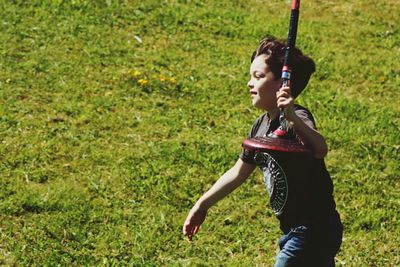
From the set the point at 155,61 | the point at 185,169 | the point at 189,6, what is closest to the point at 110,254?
the point at 185,169

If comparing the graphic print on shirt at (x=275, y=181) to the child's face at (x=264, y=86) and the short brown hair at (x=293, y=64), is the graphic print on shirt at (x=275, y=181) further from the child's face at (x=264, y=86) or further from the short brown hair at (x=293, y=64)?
A: the short brown hair at (x=293, y=64)

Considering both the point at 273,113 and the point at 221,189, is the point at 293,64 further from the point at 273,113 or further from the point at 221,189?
the point at 221,189

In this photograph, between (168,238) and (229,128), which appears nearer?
(168,238)

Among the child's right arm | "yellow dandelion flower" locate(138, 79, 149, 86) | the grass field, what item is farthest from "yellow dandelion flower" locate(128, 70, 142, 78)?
the child's right arm

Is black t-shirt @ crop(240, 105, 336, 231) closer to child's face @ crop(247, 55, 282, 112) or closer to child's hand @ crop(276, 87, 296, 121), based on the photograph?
child's face @ crop(247, 55, 282, 112)

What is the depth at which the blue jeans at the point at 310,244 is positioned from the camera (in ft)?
12.5

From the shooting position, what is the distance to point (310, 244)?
3.84 m

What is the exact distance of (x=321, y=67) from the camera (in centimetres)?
863

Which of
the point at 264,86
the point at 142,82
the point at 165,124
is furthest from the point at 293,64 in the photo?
the point at 142,82

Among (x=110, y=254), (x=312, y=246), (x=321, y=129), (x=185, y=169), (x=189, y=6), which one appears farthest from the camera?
(x=189, y=6)

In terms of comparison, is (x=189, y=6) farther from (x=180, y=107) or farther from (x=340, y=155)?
(x=340, y=155)

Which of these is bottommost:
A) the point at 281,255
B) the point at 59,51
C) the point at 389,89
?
Answer: the point at 59,51

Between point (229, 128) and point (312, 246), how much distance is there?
11.5 ft

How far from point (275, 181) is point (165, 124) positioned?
3.50m
